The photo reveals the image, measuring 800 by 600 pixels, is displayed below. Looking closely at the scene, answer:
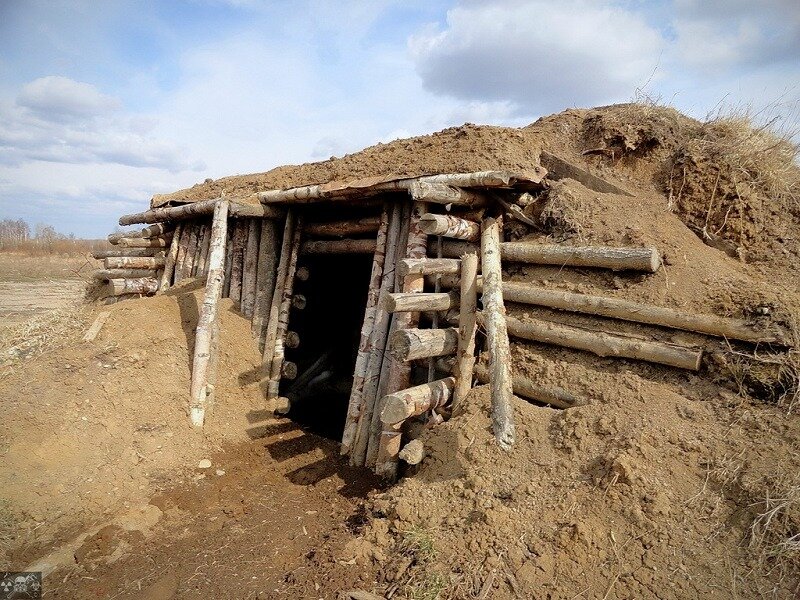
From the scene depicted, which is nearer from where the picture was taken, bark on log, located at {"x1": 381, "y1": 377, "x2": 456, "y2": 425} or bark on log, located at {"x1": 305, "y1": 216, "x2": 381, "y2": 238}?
bark on log, located at {"x1": 381, "y1": 377, "x2": 456, "y2": 425}

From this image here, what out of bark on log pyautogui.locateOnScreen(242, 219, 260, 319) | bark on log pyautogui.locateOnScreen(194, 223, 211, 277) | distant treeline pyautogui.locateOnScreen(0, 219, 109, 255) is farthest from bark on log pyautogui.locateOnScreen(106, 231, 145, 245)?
distant treeline pyautogui.locateOnScreen(0, 219, 109, 255)

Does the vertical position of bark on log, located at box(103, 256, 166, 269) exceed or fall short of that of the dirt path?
it exceeds it

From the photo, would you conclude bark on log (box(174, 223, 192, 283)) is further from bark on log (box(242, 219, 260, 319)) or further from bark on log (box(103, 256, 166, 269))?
bark on log (box(242, 219, 260, 319))

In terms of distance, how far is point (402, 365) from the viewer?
4621 mm

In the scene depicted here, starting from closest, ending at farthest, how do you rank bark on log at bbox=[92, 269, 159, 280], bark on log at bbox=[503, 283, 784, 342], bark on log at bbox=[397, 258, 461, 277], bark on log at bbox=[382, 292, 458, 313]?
bark on log at bbox=[503, 283, 784, 342] → bark on log at bbox=[382, 292, 458, 313] → bark on log at bbox=[397, 258, 461, 277] → bark on log at bbox=[92, 269, 159, 280]

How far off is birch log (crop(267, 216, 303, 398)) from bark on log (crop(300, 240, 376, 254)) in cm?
16

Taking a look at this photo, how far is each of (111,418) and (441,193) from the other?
161 inches

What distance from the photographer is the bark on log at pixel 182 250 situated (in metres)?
7.65

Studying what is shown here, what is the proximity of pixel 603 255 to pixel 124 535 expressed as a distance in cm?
470

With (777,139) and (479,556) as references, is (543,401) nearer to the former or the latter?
(479,556)

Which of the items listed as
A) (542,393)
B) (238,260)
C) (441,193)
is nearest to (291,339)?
(238,260)

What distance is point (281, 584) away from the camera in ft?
11.0

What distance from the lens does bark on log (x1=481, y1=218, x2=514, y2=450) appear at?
3607 millimetres

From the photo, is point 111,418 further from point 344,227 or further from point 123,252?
point 123,252
